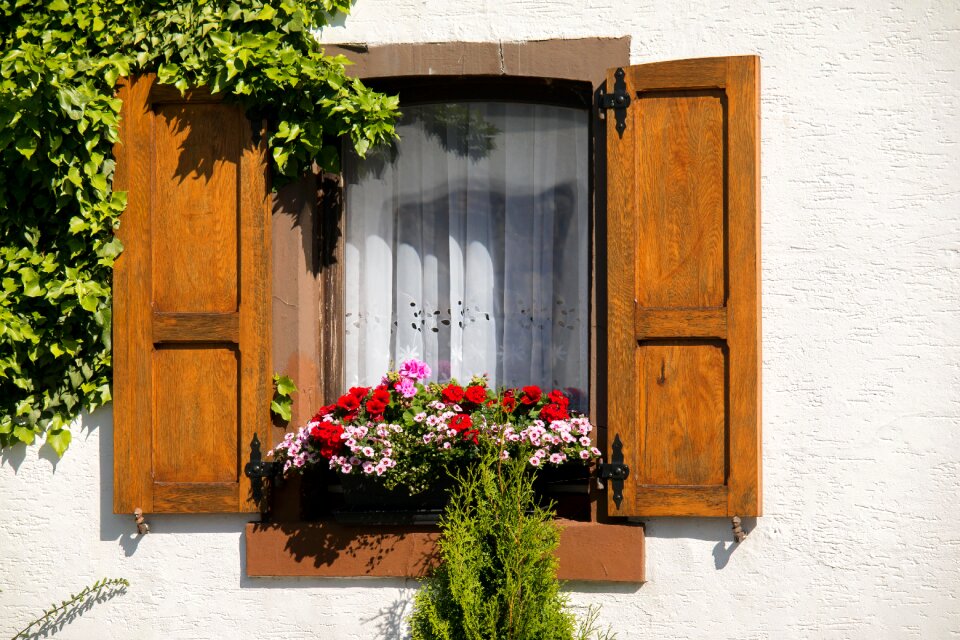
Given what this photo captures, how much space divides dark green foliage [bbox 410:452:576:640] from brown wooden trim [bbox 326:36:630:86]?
1.52 metres

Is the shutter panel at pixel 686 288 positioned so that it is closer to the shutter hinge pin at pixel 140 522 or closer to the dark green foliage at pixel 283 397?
the dark green foliage at pixel 283 397

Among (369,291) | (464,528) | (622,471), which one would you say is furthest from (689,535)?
(369,291)

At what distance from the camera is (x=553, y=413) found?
4.51 metres

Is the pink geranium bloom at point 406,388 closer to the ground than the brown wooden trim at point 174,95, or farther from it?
closer to the ground

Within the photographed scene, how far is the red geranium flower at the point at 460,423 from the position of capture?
437 cm

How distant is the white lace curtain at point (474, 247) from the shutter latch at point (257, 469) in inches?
22.9

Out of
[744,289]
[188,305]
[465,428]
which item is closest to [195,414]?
[188,305]

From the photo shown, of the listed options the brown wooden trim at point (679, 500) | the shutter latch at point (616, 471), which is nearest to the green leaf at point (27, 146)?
the shutter latch at point (616, 471)

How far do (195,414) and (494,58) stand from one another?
1806mm

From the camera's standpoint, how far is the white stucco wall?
437cm

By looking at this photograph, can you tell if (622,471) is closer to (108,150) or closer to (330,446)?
(330,446)

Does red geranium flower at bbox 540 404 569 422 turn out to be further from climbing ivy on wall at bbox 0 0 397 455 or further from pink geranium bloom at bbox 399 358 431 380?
climbing ivy on wall at bbox 0 0 397 455

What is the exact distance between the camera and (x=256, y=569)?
15.2 feet

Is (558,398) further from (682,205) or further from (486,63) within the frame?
(486,63)
